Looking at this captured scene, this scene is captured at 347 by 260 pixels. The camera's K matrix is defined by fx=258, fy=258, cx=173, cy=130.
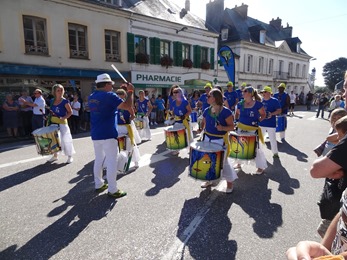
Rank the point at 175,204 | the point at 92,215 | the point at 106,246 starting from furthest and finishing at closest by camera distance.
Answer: the point at 175,204, the point at 92,215, the point at 106,246

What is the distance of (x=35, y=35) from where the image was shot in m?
13.5

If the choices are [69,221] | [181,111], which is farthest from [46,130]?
[181,111]

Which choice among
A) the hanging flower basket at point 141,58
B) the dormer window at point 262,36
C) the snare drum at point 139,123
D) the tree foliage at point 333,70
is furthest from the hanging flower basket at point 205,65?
the tree foliage at point 333,70

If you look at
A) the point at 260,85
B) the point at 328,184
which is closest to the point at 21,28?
the point at 328,184

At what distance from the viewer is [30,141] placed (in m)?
9.41

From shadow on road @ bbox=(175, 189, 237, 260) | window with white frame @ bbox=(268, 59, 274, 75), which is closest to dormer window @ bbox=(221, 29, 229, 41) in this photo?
window with white frame @ bbox=(268, 59, 274, 75)

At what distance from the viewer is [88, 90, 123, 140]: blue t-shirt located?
4098mm

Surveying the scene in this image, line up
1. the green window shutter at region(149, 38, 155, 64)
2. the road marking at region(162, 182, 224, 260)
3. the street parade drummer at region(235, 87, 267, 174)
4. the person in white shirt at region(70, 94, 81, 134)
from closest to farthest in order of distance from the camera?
1. the road marking at region(162, 182, 224, 260)
2. the street parade drummer at region(235, 87, 267, 174)
3. the person in white shirt at region(70, 94, 81, 134)
4. the green window shutter at region(149, 38, 155, 64)

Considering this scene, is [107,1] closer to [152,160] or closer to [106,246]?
[152,160]

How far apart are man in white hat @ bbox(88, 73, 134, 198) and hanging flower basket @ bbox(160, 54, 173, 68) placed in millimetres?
15874

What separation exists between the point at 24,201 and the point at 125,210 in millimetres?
1737

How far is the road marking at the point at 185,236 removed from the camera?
9.39 ft

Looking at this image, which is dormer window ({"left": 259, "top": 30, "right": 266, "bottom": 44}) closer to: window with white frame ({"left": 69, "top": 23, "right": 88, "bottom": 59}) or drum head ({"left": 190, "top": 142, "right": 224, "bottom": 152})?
window with white frame ({"left": 69, "top": 23, "right": 88, "bottom": 59})

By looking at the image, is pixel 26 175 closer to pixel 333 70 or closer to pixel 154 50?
pixel 154 50
